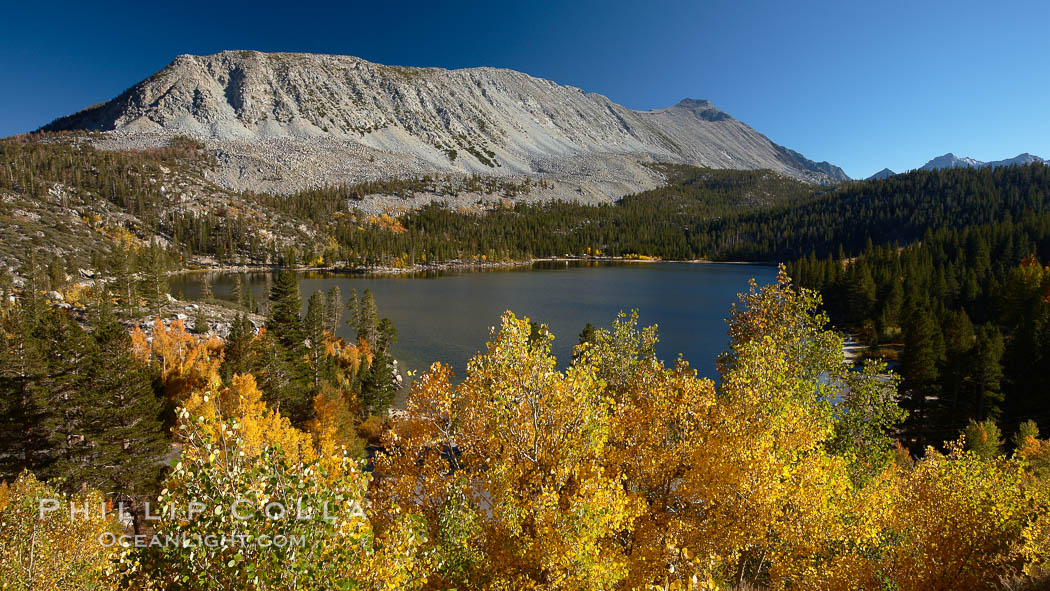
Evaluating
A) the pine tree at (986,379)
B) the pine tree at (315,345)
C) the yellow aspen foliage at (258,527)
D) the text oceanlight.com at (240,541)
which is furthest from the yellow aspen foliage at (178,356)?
the pine tree at (986,379)

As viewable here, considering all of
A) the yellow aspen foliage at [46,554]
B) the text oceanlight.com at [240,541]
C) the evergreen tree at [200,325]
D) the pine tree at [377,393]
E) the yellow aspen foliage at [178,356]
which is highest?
A: the text oceanlight.com at [240,541]

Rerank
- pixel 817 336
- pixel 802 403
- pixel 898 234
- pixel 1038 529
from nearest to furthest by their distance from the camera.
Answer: pixel 1038 529 < pixel 802 403 < pixel 817 336 < pixel 898 234

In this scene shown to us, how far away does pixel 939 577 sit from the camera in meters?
10.1

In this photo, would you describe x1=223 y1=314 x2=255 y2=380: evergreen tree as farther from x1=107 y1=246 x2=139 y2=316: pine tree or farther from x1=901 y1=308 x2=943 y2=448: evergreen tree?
x1=901 y1=308 x2=943 y2=448: evergreen tree

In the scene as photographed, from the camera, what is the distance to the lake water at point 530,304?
6147 centimetres

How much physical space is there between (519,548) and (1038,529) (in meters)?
10.8

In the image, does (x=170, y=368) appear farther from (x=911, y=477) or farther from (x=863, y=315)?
(x=863, y=315)

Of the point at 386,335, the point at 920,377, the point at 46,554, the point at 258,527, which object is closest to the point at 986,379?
the point at 920,377

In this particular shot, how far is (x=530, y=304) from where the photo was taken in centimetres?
9231

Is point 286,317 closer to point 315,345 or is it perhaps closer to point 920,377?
point 315,345

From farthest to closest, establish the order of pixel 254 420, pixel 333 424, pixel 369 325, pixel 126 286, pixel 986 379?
pixel 369 325
pixel 126 286
pixel 986 379
pixel 333 424
pixel 254 420

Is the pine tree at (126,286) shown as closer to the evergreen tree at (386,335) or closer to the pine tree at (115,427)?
the evergreen tree at (386,335)

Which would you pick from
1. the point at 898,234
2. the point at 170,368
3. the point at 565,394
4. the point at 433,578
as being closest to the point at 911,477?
the point at 565,394

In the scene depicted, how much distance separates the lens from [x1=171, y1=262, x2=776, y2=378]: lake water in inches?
2420
